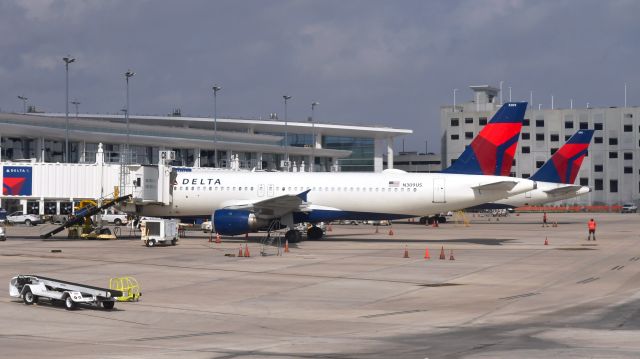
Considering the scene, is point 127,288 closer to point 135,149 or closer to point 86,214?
point 86,214

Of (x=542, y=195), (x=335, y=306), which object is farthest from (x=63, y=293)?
(x=542, y=195)

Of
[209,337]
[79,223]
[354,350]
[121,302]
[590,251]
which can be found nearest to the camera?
[354,350]

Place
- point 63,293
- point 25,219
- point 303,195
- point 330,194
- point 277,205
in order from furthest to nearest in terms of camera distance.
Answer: point 25,219 < point 330,194 < point 303,195 < point 277,205 < point 63,293

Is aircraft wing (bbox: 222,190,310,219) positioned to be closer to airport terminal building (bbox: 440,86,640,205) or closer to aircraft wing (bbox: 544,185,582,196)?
aircraft wing (bbox: 544,185,582,196)

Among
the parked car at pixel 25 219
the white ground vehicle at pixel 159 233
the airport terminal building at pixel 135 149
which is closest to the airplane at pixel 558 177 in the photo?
the airport terminal building at pixel 135 149

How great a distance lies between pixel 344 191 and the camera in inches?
2021

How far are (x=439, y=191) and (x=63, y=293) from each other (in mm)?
30816

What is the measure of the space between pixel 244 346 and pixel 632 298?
13415 millimetres

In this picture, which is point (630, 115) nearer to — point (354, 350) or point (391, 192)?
point (391, 192)

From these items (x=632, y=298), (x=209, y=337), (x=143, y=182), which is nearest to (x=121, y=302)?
(x=209, y=337)

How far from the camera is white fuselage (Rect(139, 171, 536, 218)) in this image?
1983 inches

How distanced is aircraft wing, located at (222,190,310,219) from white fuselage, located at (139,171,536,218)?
1822 mm

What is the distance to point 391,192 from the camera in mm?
50938

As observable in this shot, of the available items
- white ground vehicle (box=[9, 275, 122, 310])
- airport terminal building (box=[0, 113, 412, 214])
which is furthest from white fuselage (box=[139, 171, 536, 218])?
white ground vehicle (box=[9, 275, 122, 310])
